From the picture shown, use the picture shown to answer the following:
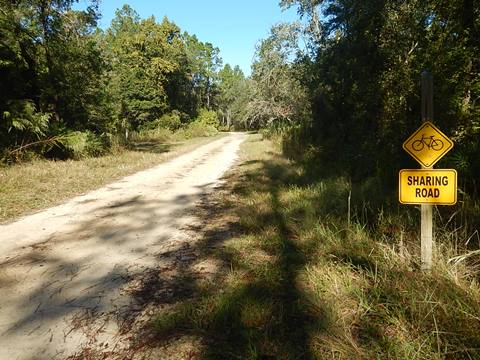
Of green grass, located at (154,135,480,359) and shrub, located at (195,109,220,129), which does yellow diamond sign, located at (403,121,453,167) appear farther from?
shrub, located at (195,109,220,129)

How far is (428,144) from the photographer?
3.29 metres

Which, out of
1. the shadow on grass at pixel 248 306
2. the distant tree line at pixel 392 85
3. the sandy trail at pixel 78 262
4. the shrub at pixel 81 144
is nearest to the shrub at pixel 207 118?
the shrub at pixel 81 144

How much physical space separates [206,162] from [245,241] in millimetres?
9734

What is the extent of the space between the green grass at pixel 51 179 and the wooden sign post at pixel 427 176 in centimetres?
589

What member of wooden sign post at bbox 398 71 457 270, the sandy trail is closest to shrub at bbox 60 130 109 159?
the sandy trail

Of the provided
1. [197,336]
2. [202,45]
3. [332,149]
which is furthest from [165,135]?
[202,45]

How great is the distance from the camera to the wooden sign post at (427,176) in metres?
3.21

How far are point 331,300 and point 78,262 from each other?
2807 mm

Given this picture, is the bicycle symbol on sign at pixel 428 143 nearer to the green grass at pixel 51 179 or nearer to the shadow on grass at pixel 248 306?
the shadow on grass at pixel 248 306

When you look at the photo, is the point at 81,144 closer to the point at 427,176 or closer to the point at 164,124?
the point at 427,176

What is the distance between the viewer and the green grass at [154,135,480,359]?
255 cm

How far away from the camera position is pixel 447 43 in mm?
5543

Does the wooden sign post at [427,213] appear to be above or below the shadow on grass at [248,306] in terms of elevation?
above

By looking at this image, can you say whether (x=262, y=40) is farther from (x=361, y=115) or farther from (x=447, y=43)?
(x=447, y=43)
